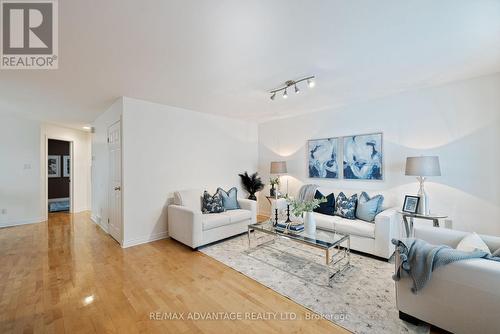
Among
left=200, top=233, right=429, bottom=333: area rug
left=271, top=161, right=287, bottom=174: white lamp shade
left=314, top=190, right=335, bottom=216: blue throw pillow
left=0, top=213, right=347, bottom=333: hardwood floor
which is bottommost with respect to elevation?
left=0, top=213, right=347, bottom=333: hardwood floor

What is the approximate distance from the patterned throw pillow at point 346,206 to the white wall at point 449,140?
53 cm

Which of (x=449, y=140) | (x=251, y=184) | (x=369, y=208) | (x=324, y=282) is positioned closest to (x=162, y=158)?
(x=251, y=184)

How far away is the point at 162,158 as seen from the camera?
12.8 ft

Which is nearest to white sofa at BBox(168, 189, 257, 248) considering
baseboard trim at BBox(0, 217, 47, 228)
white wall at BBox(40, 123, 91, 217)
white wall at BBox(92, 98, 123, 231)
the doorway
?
white wall at BBox(92, 98, 123, 231)

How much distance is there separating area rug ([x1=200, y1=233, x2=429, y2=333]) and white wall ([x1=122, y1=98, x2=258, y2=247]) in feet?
4.14

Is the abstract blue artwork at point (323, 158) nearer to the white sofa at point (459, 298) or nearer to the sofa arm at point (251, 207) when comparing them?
the sofa arm at point (251, 207)

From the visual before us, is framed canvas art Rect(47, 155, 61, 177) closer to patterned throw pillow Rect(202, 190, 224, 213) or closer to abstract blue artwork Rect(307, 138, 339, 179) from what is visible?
patterned throw pillow Rect(202, 190, 224, 213)

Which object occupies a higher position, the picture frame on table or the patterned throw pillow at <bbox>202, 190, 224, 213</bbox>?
the picture frame on table

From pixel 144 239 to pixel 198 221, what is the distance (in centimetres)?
114

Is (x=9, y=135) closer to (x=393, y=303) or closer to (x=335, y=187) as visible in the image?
Result: (x=335, y=187)

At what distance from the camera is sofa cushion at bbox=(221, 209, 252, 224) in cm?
376

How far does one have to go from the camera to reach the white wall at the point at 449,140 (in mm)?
2805

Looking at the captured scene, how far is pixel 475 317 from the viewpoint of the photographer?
146 cm

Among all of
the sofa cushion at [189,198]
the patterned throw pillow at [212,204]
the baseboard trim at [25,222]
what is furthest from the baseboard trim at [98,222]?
the patterned throw pillow at [212,204]
